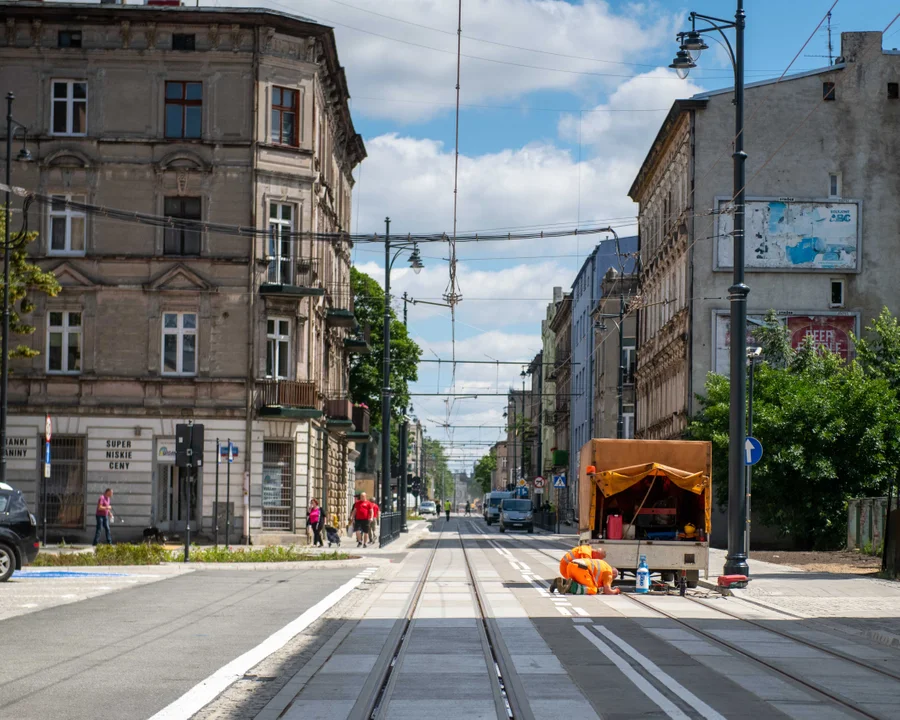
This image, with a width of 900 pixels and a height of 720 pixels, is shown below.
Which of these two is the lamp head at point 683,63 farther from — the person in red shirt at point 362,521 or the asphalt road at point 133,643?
the person in red shirt at point 362,521

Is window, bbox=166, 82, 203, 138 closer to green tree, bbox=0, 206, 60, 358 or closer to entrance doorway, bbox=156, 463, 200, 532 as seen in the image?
green tree, bbox=0, 206, 60, 358

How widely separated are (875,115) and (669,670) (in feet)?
147

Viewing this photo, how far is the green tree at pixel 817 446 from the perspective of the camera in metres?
41.1

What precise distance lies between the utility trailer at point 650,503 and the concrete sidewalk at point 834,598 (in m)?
1.38

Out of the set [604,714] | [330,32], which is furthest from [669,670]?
[330,32]

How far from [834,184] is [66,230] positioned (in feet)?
90.6

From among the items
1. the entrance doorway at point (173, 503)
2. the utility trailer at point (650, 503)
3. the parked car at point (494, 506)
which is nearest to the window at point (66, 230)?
the entrance doorway at point (173, 503)

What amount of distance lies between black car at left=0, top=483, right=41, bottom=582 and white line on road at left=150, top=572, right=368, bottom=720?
26.9ft

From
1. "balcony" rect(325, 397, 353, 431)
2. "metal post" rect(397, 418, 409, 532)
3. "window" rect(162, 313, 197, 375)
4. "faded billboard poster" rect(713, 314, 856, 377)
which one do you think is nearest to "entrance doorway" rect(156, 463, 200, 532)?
"window" rect(162, 313, 197, 375)

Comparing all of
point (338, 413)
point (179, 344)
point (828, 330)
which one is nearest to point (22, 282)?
point (179, 344)

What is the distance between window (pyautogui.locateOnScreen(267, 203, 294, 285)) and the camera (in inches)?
1809

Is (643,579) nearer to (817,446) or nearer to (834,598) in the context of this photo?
(834,598)

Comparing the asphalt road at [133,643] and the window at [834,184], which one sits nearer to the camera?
the asphalt road at [133,643]

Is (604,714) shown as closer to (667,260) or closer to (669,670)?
(669,670)
